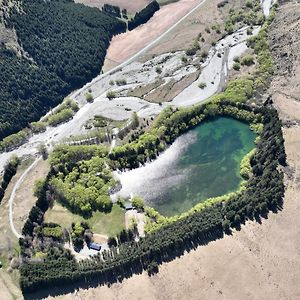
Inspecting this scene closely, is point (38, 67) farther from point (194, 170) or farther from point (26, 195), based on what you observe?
point (194, 170)

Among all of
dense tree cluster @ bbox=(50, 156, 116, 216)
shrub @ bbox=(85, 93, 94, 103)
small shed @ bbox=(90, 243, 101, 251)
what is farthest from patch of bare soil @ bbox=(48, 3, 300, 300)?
shrub @ bbox=(85, 93, 94, 103)

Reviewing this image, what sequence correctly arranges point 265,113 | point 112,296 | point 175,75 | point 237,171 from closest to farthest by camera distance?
point 112,296, point 237,171, point 265,113, point 175,75

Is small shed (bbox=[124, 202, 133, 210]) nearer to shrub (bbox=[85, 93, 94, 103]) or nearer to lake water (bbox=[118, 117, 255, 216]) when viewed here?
lake water (bbox=[118, 117, 255, 216])

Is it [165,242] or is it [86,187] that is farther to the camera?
[86,187]

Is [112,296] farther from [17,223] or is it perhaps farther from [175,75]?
[175,75]

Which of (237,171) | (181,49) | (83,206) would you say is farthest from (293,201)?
(181,49)

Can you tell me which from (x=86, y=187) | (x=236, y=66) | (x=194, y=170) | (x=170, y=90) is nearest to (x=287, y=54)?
(x=236, y=66)

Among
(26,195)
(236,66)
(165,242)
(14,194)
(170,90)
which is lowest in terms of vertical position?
(165,242)
